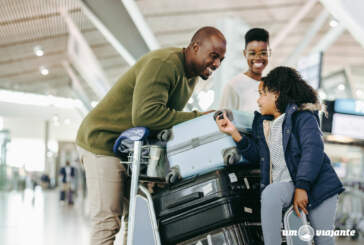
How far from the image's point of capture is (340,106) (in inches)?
309

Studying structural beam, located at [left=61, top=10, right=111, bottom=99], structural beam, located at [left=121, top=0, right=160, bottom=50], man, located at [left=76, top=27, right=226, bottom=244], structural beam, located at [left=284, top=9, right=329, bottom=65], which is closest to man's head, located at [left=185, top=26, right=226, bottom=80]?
man, located at [left=76, top=27, right=226, bottom=244]

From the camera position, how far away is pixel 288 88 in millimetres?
2395

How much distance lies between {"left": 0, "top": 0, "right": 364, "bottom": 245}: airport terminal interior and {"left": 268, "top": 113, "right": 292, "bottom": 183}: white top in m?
0.47

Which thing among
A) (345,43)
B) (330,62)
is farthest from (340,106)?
(330,62)

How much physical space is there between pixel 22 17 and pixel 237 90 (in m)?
12.6

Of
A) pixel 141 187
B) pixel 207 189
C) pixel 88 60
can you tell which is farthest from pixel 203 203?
pixel 88 60

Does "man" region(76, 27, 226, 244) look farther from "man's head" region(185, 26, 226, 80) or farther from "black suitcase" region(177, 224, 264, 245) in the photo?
"black suitcase" region(177, 224, 264, 245)

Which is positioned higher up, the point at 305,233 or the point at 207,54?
the point at 207,54

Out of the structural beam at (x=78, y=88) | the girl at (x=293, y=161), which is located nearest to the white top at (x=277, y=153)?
the girl at (x=293, y=161)

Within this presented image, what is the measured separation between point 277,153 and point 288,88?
15.6 inches

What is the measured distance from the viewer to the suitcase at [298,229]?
6.93 ft

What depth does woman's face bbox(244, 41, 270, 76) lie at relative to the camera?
133 inches

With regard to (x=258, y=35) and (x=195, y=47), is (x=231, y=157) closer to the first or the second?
(x=195, y=47)

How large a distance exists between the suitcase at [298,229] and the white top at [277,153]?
20cm
